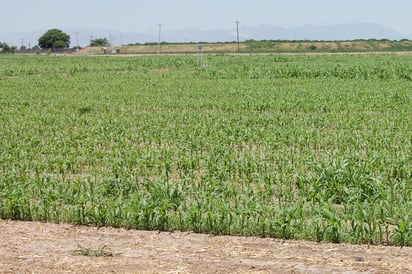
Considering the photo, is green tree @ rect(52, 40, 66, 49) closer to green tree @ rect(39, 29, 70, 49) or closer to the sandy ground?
green tree @ rect(39, 29, 70, 49)

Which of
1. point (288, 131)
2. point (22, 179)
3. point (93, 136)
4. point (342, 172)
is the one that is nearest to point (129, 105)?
point (93, 136)

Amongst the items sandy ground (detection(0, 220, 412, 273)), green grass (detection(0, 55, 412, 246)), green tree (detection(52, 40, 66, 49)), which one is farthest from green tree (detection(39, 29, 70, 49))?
sandy ground (detection(0, 220, 412, 273))

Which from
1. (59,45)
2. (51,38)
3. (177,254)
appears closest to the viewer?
(177,254)

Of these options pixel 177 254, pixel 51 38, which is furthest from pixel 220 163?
pixel 51 38

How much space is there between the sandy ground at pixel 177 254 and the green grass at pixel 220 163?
37 cm

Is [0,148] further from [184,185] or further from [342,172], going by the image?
[342,172]

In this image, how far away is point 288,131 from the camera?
15.6m

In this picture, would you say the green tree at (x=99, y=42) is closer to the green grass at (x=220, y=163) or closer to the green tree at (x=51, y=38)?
the green tree at (x=51, y=38)

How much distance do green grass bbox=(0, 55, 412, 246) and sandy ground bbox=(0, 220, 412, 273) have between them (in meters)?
0.37

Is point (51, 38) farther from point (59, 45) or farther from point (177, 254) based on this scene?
point (177, 254)

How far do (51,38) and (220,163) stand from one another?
524ft

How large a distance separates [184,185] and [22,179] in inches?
114

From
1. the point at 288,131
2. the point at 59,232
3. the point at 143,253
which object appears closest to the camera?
the point at 143,253

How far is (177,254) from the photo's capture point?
284 inches
